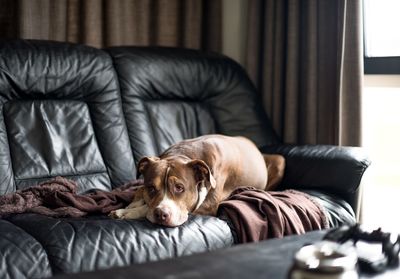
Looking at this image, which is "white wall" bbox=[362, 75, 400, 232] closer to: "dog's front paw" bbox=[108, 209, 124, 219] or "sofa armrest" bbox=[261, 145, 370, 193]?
"sofa armrest" bbox=[261, 145, 370, 193]

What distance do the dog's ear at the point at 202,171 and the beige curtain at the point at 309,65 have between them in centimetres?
122

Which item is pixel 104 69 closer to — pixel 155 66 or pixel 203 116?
pixel 155 66

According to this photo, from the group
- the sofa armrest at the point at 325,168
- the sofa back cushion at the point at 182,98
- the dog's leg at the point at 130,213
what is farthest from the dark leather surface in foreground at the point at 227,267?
the sofa back cushion at the point at 182,98

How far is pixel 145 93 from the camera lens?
3293 millimetres

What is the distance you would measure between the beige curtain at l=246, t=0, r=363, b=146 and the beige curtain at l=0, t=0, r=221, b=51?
358 mm

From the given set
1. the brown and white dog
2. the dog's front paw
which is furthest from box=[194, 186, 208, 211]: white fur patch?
the dog's front paw

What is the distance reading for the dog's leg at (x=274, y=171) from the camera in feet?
10.1

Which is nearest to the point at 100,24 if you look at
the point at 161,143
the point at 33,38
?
the point at 33,38

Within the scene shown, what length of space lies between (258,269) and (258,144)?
227cm

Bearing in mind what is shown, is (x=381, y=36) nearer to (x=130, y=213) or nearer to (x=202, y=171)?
(x=202, y=171)

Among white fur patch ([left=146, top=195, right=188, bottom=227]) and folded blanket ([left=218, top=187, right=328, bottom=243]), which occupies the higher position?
white fur patch ([left=146, top=195, right=188, bottom=227])

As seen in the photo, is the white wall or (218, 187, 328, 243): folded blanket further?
the white wall

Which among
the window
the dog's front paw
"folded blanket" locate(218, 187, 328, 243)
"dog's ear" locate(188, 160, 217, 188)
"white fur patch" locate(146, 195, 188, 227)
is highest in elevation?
the window

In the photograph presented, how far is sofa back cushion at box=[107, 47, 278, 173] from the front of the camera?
3.22 m
